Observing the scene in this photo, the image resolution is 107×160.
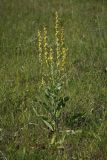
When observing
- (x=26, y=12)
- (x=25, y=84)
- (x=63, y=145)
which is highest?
(x=26, y=12)

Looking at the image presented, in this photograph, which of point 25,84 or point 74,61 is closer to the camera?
point 25,84

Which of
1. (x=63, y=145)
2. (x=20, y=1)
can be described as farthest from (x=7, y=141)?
(x=20, y=1)

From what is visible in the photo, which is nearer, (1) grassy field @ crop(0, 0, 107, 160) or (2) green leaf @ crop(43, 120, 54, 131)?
(1) grassy field @ crop(0, 0, 107, 160)

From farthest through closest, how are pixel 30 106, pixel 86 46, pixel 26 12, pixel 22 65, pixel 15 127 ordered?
1. pixel 26 12
2. pixel 86 46
3. pixel 22 65
4. pixel 30 106
5. pixel 15 127

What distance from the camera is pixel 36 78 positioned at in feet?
22.7

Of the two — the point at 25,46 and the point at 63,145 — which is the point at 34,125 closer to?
the point at 63,145

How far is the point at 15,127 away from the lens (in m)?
5.19

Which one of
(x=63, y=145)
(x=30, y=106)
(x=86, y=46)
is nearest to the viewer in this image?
(x=63, y=145)

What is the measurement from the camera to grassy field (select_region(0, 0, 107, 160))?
4.75 m

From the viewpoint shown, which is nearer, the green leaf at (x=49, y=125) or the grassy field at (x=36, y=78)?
the grassy field at (x=36, y=78)

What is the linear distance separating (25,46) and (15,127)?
137 inches

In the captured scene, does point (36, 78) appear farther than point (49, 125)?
Yes

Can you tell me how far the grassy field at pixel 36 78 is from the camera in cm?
475

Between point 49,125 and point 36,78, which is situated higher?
point 36,78
